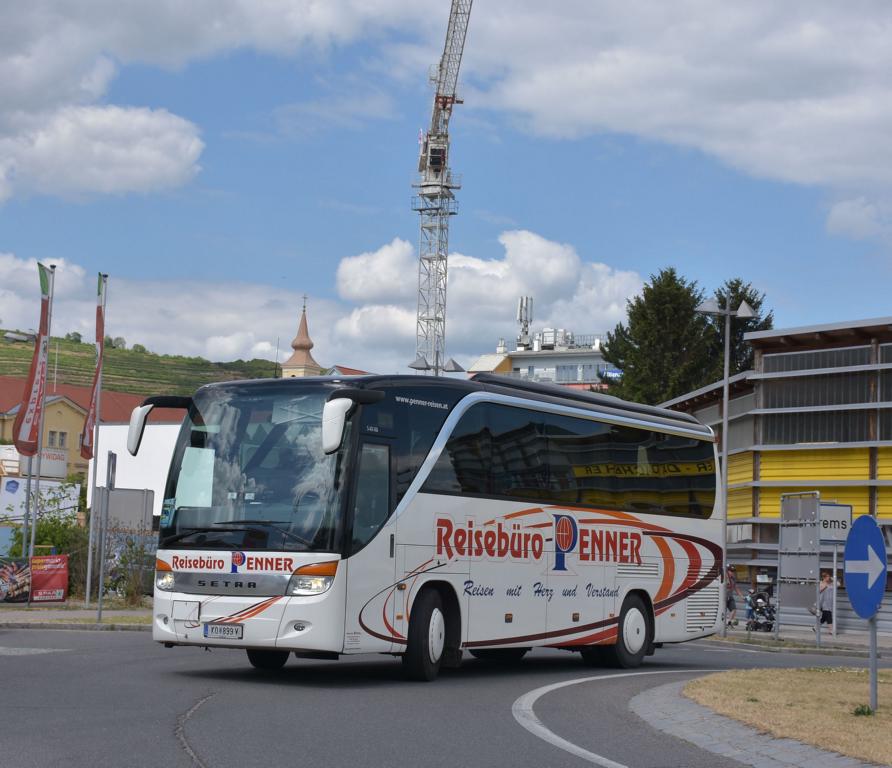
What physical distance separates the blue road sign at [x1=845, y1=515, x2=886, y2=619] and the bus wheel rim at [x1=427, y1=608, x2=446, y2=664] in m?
5.11

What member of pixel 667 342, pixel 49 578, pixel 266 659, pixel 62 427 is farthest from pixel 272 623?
pixel 62 427

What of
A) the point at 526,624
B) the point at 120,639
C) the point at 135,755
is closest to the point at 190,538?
the point at 526,624

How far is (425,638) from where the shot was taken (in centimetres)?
1597

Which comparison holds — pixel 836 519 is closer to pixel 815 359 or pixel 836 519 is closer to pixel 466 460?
pixel 815 359

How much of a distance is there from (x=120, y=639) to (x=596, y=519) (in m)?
8.72

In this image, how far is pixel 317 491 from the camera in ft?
49.4

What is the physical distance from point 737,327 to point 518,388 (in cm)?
6071

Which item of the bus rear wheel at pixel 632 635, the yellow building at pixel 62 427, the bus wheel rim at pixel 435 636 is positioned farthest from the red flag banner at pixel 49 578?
the yellow building at pixel 62 427

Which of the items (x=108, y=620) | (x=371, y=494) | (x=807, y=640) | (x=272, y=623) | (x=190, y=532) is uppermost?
(x=371, y=494)

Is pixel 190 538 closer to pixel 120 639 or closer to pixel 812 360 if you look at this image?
pixel 120 639

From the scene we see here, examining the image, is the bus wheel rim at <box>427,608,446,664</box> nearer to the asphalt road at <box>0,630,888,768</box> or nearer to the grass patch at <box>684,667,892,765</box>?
the asphalt road at <box>0,630,888,768</box>

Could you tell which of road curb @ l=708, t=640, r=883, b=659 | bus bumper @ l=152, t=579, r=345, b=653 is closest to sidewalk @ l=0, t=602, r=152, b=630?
bus bumper @ l=152, t=579, r=345, b=653

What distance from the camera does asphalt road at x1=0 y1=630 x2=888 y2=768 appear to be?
31.7ft

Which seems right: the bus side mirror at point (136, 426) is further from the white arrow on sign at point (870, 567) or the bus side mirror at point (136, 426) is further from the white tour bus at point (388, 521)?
the white arrow on sign at point (870, 567)
